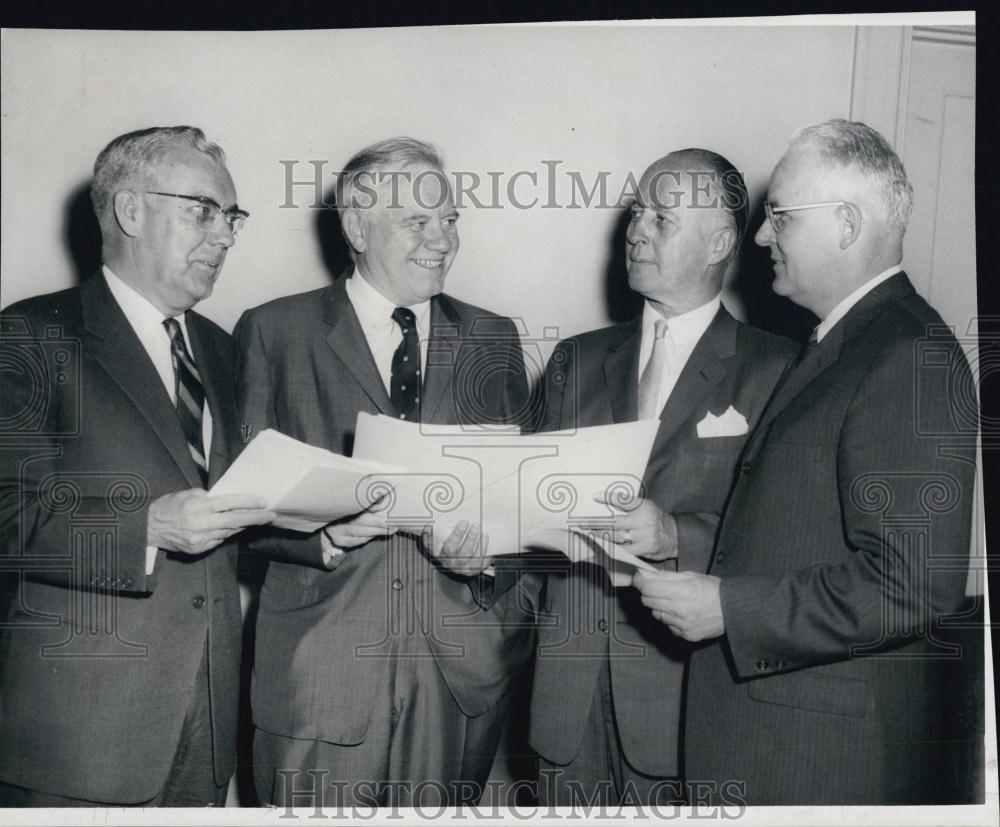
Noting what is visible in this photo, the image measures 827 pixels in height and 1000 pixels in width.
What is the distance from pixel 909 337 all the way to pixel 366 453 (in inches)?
49.0

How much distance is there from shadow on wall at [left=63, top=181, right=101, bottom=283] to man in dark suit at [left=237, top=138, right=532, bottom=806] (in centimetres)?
46

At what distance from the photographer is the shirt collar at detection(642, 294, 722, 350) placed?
271 centimetres

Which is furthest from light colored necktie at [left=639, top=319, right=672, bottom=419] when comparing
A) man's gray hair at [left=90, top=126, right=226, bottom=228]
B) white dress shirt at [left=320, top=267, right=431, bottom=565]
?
man's gray hair at [left=90, top=126, right=226, bottom=228]

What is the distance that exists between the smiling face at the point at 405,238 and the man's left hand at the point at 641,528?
74 cm

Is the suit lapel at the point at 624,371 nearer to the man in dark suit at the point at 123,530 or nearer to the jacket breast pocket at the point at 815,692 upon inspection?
the jacket breast pocket at the point at 815,692

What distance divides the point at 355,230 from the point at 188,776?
142 centimetres

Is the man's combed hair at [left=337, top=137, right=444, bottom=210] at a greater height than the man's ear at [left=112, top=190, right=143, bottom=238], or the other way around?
the man's combed hair at [left=337, top=137, right=444, bottom=210]

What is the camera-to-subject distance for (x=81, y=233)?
2.88 meters

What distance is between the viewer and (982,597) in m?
2.75

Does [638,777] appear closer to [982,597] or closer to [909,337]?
[982,597]

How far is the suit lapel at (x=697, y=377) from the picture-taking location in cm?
266

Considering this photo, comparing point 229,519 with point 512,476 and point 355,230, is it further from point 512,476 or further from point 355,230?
point 355,230

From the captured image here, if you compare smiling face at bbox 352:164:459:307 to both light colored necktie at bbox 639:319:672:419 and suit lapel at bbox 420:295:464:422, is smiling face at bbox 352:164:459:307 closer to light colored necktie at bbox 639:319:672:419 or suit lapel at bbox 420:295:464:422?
suit lapel at bbox 420:295:464:422

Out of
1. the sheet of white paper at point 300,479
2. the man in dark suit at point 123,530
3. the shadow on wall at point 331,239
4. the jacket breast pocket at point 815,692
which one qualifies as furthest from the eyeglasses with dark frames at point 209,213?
the jacket breast pocket at point 815,692
